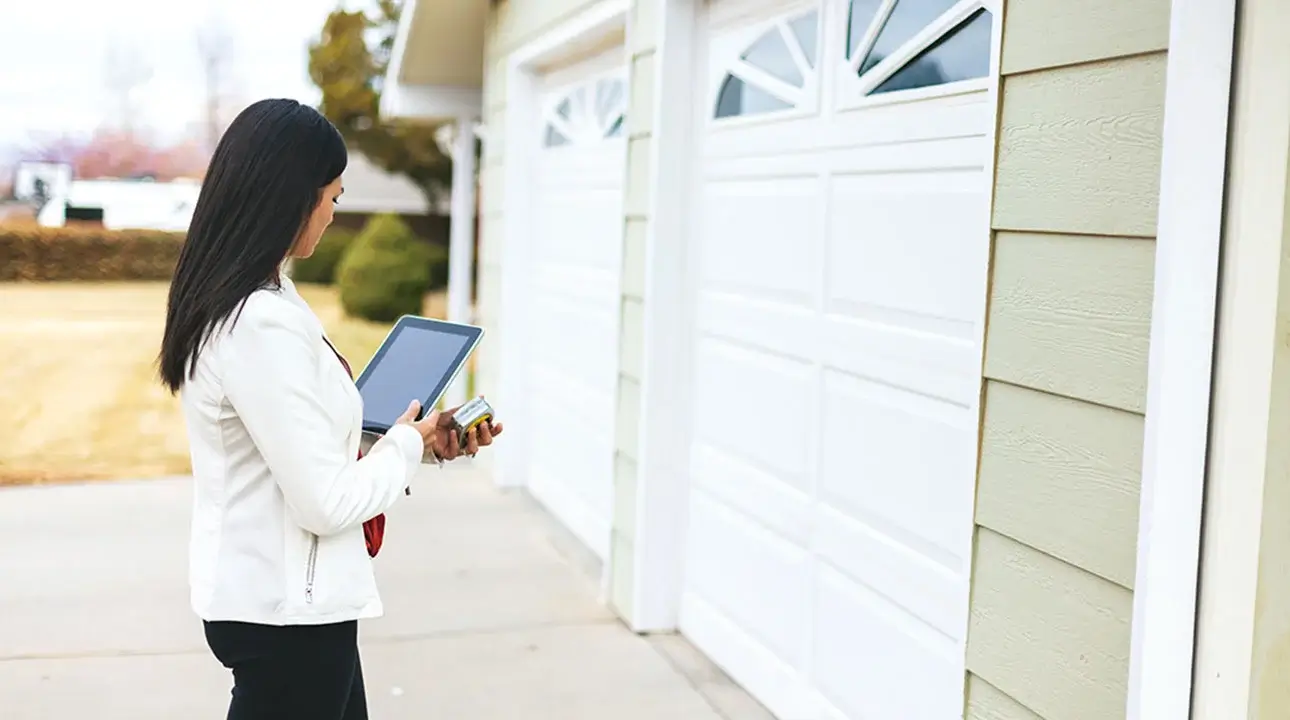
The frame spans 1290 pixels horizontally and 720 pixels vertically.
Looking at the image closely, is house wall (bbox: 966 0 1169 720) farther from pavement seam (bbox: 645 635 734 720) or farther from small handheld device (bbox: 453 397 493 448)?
pavement seam (bbox: 645 635 734 720)

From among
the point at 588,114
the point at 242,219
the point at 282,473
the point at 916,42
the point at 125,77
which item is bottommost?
the point at 282,473

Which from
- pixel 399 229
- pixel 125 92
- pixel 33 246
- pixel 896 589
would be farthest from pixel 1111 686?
pixel 125 92

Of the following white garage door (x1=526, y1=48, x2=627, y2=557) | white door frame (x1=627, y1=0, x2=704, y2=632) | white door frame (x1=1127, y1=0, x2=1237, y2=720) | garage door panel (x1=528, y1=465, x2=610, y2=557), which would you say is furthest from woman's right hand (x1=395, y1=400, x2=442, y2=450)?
garage door panel (x1=528, y1=465, x2=610, y2=557)

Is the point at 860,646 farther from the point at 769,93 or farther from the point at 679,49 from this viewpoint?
the point at 679,49

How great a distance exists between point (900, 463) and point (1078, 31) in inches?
50.5

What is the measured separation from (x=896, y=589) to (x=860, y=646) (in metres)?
0.28

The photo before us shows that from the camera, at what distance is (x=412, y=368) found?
8.77ft

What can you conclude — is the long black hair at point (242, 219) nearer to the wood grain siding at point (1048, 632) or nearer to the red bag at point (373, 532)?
the red bag at point (373, 532)

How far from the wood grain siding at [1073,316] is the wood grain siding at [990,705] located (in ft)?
2.02

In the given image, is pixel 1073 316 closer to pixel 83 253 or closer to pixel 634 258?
pixel 634 258

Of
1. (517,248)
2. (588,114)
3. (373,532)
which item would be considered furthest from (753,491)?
(517,248)

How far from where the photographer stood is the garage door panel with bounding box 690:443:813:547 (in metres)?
4.10

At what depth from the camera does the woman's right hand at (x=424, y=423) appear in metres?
2.47

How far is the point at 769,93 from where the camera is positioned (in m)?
4.37
